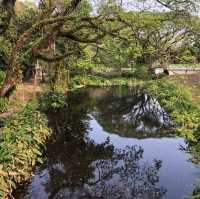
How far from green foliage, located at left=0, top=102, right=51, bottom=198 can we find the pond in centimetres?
47

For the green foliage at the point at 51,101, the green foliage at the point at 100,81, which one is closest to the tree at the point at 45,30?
the green foliage at the point at 51,101

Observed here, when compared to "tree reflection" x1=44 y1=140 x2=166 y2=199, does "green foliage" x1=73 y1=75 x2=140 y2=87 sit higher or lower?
higher

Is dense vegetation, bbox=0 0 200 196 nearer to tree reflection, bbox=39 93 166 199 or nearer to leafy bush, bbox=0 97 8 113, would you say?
leafy bush, bbox=0 97 8 113

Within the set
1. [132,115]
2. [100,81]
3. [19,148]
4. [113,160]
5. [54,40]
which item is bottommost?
[113,160]

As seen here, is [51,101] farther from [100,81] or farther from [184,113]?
[100,81]

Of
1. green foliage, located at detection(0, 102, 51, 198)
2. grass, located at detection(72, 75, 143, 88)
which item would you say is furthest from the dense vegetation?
grass, located at detection(72, 75, 143, 88)

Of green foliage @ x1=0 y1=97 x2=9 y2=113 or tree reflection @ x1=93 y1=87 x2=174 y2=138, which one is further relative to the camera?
tree reflection @ x1=93 y1=87 x2=174 y2=138

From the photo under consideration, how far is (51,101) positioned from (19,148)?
16751 mm

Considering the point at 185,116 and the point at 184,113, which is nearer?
the point at 185,116

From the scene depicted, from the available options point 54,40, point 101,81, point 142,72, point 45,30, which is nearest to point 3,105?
point 54,40

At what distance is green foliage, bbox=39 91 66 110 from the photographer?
98.3 feet

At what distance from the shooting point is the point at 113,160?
17594 mm

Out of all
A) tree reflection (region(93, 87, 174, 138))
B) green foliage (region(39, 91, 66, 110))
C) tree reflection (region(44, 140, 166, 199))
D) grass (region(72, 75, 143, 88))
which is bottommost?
tree reflection (region(44, 140, 166, 199))

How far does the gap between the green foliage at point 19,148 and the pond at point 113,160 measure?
467 millimetres
